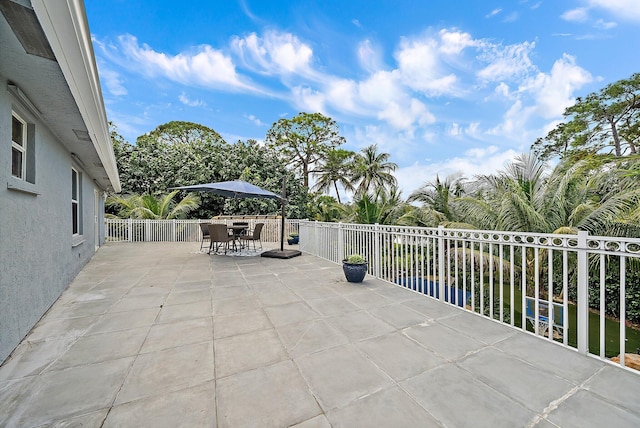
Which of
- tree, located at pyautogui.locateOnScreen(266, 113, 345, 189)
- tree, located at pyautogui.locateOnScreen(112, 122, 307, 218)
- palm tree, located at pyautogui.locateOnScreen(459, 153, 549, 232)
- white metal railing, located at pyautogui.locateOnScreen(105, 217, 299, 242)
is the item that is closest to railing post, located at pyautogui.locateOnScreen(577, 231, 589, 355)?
palm tree, located at pyautogui.locateOnScreen(459, 153, 549, 232)

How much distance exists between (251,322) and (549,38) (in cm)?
1284

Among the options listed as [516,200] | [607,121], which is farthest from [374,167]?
[516,200]

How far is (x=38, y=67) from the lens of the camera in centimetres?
229

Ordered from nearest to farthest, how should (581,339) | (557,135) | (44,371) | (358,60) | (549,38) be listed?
(44,371) < (581,339) < (549,38) < (358,60) < (557,135)

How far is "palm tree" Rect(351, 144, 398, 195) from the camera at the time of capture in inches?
859

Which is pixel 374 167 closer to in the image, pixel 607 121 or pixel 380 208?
pixel 607 121

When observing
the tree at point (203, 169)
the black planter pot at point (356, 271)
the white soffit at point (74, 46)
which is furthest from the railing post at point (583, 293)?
the tree at point (203, 169)

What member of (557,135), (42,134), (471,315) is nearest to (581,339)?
(471,315)

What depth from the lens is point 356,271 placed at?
4551 millimetres

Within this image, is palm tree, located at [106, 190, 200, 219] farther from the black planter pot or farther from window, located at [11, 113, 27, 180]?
the black planter pot

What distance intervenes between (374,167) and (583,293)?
2012 centimetres

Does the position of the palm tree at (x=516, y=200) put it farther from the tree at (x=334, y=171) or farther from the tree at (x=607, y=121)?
the tree at (x=334, y=171)

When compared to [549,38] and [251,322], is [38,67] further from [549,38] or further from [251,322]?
[549,38]

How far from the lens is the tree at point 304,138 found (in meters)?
21.8
